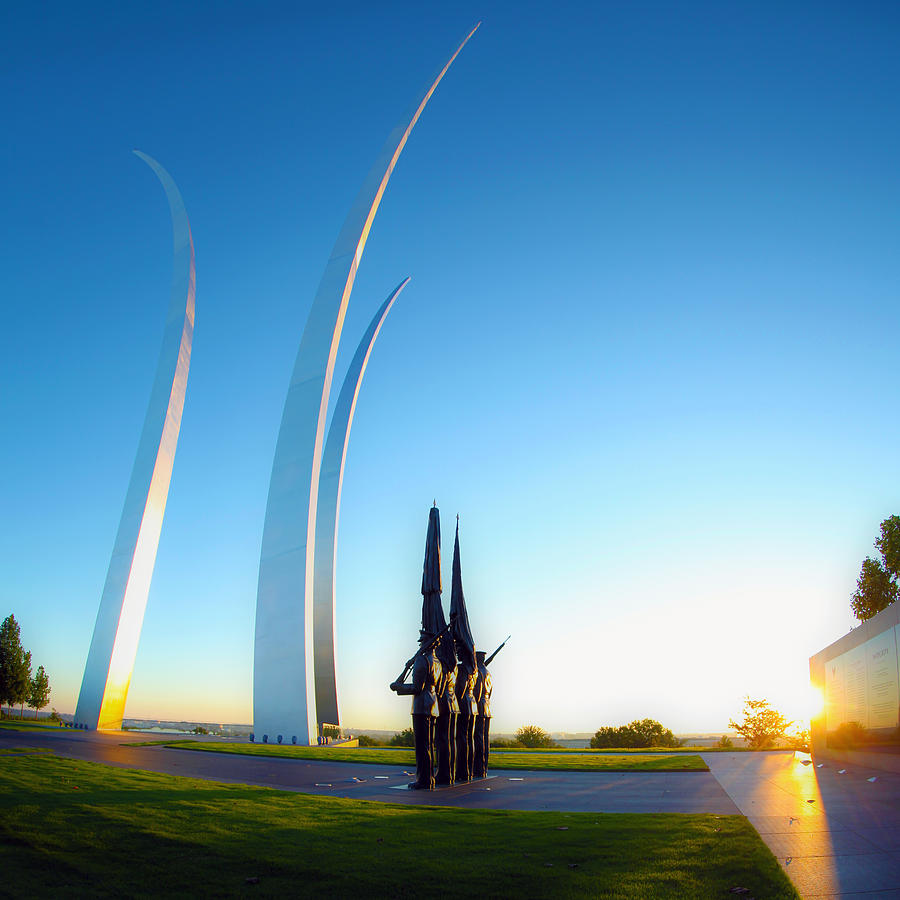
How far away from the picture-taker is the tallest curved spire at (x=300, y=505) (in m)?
25.9

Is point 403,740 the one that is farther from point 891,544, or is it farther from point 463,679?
point 891,544

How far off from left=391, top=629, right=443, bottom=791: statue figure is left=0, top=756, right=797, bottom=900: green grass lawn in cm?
345

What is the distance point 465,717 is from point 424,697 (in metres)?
2.44

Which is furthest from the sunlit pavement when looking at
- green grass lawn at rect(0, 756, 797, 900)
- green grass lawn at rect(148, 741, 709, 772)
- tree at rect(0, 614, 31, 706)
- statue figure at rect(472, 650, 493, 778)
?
tree at rect(0, 614, 31, 706)

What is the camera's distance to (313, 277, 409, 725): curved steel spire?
3259 centimetres

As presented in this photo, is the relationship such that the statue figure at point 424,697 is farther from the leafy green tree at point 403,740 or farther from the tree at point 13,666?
the tree at point 13,666

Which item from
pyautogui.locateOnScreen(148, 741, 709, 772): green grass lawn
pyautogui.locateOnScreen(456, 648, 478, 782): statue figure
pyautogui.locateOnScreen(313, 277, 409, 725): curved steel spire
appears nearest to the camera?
pyautogui.locateOnScreen(456, 648, 478, 782): statue figure

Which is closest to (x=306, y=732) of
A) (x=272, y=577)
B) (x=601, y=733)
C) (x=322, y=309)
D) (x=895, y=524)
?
(x=272, y=577)

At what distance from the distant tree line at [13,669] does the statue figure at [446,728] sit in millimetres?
30828

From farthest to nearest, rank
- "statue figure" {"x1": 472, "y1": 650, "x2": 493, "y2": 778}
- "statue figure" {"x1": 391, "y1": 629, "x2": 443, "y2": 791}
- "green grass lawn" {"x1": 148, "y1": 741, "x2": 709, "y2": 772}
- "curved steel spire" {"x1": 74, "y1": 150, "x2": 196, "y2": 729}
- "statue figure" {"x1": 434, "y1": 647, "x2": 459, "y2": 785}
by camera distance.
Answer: "curved steel spire" {"x1": 74, "y1": 150, "x2": 196, "y2": 729}, "green grass lawn" {"x1": 148, "y1": 741, "x2": 709, "y2": 772}, "statue figure" {"x1": 472, "y1": 650, "x2": 493, "y2": 778}, "statue figure" {"x1": 434, "y1": 647, "x2": 459, "y2": 785}, "statue figure" {"x1": 391, "y1": 629, "x2": 443, "y2": 791}

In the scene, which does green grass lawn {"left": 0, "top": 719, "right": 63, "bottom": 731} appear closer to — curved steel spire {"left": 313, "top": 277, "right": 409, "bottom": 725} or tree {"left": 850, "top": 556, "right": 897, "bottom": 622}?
curved steel spire {"left": 313, "top": 277, "right": 409, "bottom": 725}

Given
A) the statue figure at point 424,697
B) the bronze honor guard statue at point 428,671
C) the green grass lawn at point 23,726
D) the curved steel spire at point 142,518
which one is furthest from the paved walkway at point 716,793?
the curved steel spire at point 142,518

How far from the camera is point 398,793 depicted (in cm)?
1180

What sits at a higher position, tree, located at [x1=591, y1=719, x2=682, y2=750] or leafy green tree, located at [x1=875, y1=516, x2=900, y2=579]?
leafy green tree, located at [x1=875, y1=516, x2=900, y2=579]
